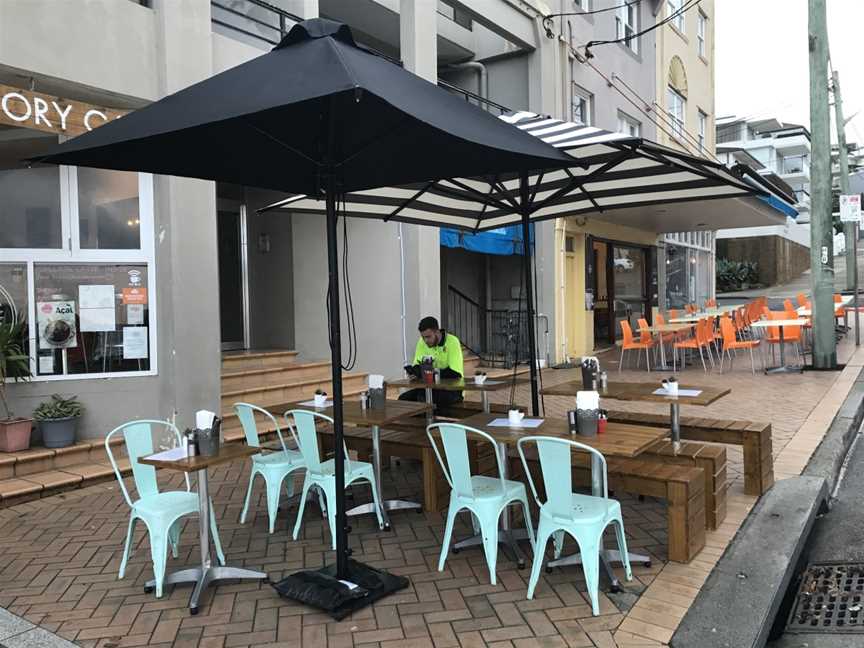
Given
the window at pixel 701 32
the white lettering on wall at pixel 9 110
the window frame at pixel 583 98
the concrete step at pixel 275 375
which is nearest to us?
the white lettering on wall at pixel 9 110

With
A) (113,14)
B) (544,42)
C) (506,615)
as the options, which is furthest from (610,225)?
(506,615)

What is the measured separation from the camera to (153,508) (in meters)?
3.65

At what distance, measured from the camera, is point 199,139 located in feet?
10.7

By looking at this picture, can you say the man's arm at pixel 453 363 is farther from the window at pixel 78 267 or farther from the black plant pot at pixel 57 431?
the black plant pot at pixel 57 431

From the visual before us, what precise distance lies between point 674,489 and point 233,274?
300 inches

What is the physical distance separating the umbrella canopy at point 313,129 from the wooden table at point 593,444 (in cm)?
146

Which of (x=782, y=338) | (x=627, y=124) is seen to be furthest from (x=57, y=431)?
(x=627, y=124)

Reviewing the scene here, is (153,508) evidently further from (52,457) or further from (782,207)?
(782,207)

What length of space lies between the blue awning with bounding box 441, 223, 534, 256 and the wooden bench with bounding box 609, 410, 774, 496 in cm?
548

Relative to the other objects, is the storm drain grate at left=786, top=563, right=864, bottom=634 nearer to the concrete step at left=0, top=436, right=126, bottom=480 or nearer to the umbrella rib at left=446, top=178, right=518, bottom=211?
the umbrella rib at left=446, top=178, right=518, bottom=211

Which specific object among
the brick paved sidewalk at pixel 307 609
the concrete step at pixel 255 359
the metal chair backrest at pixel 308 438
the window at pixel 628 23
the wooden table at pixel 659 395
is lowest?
the brick paved sidewalk at pixel 307 609

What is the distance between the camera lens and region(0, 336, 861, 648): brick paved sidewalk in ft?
10.2

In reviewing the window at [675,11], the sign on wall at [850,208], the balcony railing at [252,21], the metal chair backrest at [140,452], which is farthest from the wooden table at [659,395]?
the window at [675,11]

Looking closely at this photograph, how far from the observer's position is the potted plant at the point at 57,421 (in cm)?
580
